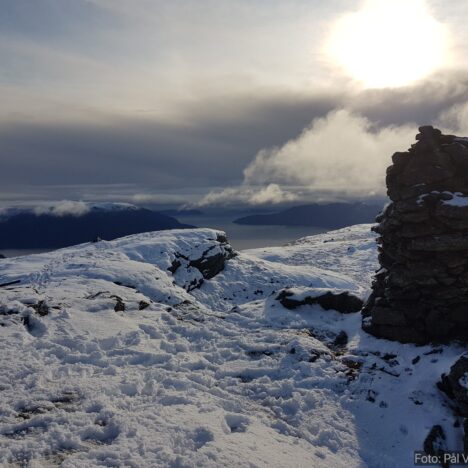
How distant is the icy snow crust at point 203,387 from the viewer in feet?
37.1

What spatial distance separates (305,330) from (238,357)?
17.5 feet

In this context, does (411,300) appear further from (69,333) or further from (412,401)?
(69,333)

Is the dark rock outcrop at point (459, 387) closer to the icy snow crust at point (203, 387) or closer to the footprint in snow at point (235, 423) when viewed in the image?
the icy snow crust at point (203, 387)

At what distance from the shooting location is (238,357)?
19469 millimetres

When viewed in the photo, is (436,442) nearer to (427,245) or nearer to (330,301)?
(427,245)

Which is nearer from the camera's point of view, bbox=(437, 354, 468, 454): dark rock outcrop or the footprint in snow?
the footprint in snow

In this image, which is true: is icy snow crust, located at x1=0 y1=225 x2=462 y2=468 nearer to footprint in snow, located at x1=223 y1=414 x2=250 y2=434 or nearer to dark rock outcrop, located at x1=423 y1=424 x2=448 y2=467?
footprint in snow, located at x1=223 y1=414 x2=250 y2=434

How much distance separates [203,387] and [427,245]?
41.7 ft

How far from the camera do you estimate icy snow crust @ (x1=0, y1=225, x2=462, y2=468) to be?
11.3 metres

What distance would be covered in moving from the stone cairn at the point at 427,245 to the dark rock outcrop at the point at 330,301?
2.98 meters

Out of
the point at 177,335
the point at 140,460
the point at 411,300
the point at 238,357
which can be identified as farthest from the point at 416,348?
the point at 140,460

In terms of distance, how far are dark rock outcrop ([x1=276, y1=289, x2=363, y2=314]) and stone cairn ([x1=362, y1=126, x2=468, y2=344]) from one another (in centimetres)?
298

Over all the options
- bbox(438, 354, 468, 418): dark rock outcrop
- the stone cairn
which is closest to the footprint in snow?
bbox(438, 354, 468, 418): dark rock outcrop

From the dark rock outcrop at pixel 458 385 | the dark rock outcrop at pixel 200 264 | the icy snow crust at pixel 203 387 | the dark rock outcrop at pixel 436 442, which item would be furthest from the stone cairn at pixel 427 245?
the dark rock outcrop at pixel 200 264
